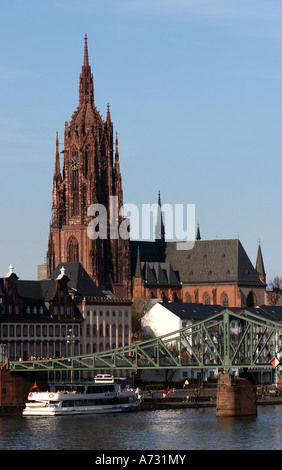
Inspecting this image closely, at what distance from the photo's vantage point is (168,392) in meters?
199

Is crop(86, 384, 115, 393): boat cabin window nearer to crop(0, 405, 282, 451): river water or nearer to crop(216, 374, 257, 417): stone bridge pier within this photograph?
crop(0, 405, 282, 451): river water

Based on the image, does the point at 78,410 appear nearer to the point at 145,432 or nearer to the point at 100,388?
the point at 100,388

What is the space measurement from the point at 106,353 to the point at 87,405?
6.11 m

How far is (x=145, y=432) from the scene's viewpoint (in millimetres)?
146625

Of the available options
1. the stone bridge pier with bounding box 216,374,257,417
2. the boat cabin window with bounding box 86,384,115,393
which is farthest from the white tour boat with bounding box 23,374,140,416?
the stone bridge pier with bounding box 216,374,257,417

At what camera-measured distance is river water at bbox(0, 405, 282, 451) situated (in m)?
135

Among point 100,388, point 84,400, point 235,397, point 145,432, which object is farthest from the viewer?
point 100,388

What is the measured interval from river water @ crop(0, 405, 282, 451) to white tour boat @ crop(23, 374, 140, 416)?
2208 millimetres

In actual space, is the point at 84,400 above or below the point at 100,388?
below

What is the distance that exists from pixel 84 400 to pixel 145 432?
27600mm

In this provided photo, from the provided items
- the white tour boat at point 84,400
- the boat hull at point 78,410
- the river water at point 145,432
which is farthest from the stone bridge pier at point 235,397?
the white tour boat at point 84,400

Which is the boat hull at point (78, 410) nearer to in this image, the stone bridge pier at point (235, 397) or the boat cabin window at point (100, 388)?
the boat cabin window at point (100, 388)

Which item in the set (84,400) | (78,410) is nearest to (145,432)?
(78,410)
